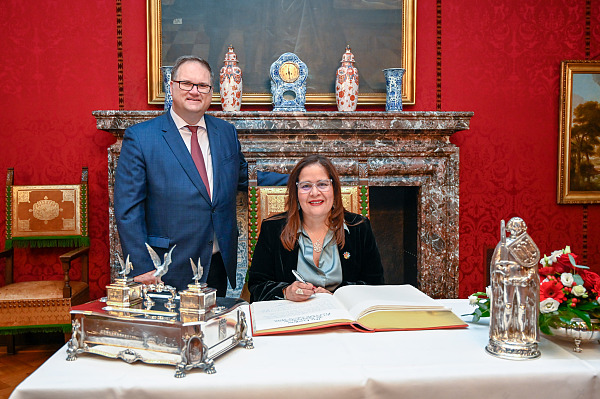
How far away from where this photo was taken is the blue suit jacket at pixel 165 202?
9.14ft

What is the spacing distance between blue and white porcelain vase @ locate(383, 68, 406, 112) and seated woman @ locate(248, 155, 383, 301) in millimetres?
1825

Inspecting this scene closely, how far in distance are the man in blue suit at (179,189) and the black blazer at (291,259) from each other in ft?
1.48

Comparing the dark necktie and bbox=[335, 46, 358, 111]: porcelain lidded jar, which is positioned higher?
bbox=[335, 46, 358, 111]: porcelain lidded jar

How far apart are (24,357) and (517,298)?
3.73 metres

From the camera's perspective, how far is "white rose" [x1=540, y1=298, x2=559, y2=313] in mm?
1485

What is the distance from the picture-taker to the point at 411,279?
4430 mm

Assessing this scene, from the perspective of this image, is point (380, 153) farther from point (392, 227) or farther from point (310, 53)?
point (310, 53)

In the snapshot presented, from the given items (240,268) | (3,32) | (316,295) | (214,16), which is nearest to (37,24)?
(3,32)

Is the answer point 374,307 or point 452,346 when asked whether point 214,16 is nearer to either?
point 374,307

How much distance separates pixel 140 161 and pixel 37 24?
2246mm

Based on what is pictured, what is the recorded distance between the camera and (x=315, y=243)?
2520mm

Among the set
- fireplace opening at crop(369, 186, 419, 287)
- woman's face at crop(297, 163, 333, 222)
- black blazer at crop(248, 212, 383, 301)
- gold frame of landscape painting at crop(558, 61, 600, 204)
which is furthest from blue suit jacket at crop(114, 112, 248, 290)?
gold frame of landscape painting at crop(558, 61, 600, 204)

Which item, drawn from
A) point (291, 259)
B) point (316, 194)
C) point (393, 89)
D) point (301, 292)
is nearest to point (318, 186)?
point (316, 194)

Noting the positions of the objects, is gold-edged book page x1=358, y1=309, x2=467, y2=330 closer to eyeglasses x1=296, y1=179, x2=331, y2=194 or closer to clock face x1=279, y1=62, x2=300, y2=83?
eyeglasses x1=296, y1=179, x2=331, y2=194
